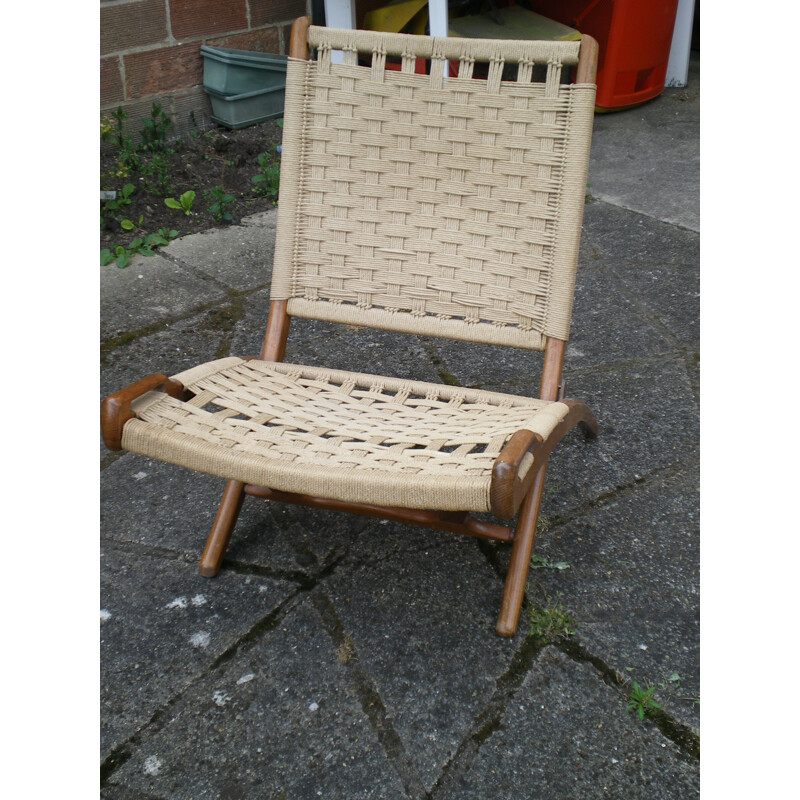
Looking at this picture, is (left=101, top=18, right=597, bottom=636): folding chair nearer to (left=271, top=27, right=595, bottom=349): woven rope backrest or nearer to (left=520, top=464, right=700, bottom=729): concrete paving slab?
(left=271, top=27, right=595, bottom=349): woven rope backrest

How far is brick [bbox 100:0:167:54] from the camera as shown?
3227 millimetres

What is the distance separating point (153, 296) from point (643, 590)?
1.84m

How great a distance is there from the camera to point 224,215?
3188 mm

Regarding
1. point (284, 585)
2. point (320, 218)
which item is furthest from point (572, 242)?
point (284, 585)

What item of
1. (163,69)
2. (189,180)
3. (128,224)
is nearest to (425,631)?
(128,224)

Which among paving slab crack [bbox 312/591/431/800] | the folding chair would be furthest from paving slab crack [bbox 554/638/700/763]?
paving slab crack [bbox 312/591/431/800]

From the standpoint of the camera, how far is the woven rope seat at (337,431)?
1.18 m

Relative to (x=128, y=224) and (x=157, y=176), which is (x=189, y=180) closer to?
(x=157, y=176)

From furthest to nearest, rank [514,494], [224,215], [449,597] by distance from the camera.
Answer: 1. [224,215]
2. [449,597]
3. [514,494]

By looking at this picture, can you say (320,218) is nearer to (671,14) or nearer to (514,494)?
(514,494)

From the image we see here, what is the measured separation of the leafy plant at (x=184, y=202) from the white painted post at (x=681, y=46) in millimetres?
2826

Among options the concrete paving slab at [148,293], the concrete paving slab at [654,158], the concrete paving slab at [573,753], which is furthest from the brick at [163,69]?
the concrete paving slab at [573,753]

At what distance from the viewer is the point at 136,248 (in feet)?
9.67

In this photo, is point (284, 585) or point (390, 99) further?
point (390, 99)
